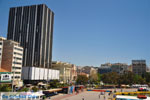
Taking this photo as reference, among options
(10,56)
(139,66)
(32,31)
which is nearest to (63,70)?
(32,31)

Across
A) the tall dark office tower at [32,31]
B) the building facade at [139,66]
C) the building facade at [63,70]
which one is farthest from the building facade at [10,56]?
the building facade at [139,66]

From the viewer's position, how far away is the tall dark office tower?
13188 cm

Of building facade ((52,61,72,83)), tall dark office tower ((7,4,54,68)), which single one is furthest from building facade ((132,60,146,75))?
tall dark office tower ((7,4,54,68))

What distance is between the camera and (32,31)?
133000mm

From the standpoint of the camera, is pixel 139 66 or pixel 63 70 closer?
pixel 63 70

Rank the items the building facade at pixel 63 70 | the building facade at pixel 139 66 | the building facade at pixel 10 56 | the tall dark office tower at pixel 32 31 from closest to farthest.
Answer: the building facade at pixel 10 56
the tall dark office tower at pixel 32 31
the building facade at pixel 63 70
the building facade at pixel 139 66

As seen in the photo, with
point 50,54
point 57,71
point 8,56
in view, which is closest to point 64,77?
point 57,71

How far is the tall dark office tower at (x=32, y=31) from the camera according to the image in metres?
132

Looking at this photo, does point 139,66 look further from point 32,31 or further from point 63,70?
point 32,31

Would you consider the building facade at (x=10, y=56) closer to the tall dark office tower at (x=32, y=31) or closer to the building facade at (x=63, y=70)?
the tall dark office tower at (x=32, y=31)

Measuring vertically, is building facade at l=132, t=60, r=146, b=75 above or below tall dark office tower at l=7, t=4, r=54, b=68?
below

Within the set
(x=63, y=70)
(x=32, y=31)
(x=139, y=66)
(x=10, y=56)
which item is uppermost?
(x=32, y=31)

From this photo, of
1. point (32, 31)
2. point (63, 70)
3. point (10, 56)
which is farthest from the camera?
point (63, 70)

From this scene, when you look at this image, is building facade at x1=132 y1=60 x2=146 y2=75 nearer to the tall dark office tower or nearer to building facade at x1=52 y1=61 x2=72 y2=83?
building facade at x1=52 y1=61 x2=72 y2=83
